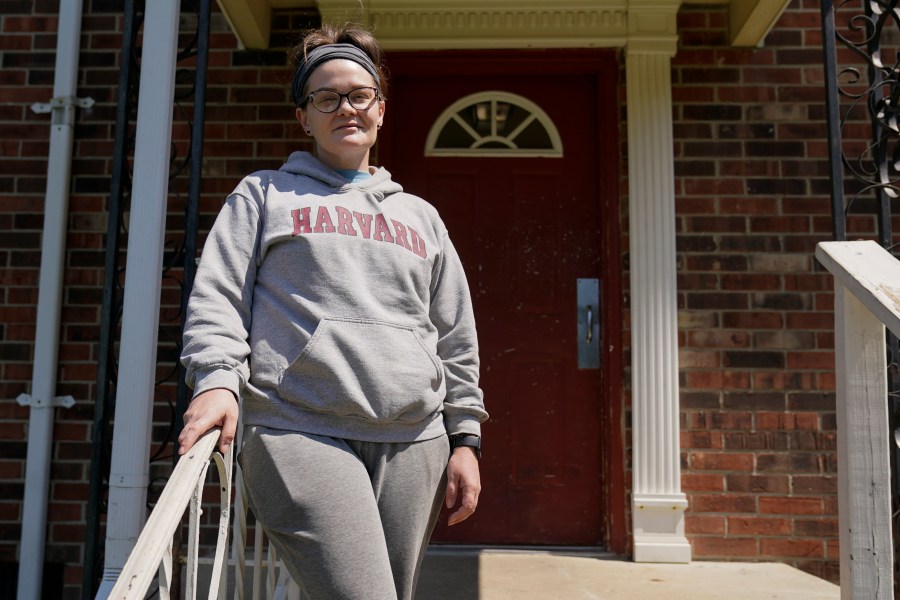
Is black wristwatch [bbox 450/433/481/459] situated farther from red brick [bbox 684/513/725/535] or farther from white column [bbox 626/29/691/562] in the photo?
red brick [bbox 684/513/725/535]

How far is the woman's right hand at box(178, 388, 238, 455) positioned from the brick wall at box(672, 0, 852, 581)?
2.54 m

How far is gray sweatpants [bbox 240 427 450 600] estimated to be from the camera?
144 cm

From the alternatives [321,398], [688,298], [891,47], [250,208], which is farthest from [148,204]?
[891,47]

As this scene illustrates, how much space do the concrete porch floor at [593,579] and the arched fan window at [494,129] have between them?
188 centimetres

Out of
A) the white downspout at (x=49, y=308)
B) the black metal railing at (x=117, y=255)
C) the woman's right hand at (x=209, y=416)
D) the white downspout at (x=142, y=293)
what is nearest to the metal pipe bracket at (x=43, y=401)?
the white downspout at (x=49, y=308)

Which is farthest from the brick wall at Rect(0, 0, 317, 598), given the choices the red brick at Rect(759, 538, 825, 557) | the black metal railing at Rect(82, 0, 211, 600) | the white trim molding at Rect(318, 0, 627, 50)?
the red brick at Rect(759, 538, 825, 557)

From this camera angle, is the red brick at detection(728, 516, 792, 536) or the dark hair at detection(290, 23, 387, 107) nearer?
the dark hair at detection(290, 23, 387, 107)

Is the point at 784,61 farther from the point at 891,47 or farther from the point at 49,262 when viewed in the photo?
the point at 49,262

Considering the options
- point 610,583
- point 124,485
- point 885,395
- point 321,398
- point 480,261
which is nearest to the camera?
point 321,398

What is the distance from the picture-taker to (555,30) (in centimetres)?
367

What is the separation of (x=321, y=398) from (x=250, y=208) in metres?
0.43

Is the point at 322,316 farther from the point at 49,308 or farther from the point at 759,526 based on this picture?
the point at 759,526

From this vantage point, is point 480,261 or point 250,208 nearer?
point 250,208

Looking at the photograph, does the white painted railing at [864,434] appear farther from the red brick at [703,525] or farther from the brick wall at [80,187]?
the brick wall at [80,187]
